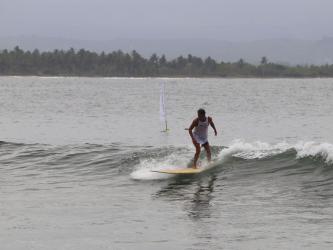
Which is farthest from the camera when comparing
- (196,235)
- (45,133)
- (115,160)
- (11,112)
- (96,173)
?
(11,112)

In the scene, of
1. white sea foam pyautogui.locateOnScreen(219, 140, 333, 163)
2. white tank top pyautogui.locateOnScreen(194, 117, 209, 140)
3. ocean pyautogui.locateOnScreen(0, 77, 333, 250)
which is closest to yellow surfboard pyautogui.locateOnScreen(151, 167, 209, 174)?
ocean pyautogui.locateOnScreen(0, 77, 333, 250)

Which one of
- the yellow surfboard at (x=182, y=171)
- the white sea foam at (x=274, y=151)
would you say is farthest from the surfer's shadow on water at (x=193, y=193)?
the white sea foam at (x=274, y=151)

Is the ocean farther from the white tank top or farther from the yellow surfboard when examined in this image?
the white tank top

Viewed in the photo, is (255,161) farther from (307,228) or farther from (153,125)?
(153,125)

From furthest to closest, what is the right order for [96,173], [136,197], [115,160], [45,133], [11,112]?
1. [11,112]
2. [45,133]
3. [115,160]
4. [96,173]
5. [136,197]

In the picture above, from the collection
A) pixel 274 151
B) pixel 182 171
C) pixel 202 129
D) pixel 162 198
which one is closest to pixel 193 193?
pixel 162 198

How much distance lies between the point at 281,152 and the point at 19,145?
1202cm

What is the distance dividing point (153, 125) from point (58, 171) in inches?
929

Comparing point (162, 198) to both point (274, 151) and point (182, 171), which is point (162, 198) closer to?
point (182, 171)

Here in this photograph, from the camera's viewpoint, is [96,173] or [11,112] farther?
[11,112]

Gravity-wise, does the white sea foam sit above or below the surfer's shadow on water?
above

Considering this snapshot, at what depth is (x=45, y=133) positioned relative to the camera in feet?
129

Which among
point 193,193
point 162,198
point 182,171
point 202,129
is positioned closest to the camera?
point 162,198

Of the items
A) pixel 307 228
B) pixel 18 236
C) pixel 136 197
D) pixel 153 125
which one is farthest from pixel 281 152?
pixel 153 125
